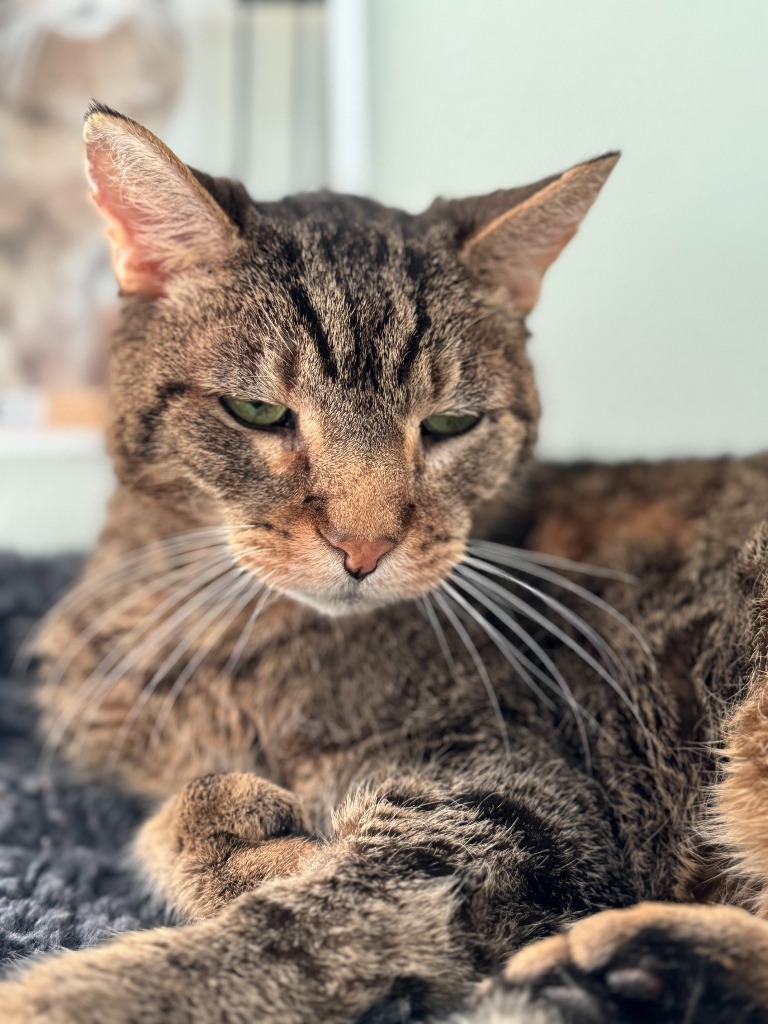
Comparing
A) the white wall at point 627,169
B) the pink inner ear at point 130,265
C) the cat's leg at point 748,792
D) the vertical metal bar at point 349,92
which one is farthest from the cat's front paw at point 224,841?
the vertical metal bar at point 349,92

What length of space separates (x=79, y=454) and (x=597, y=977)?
1.78 metres

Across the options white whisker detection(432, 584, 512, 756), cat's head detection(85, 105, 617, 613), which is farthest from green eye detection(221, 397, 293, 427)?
white whisker detection(432, 584, 512, 756)

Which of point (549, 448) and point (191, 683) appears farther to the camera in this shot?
point (549, 448)

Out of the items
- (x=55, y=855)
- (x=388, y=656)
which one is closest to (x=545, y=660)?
(x=388, y=656)

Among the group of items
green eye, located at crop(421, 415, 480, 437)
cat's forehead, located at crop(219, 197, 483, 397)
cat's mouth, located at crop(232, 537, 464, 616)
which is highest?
cat's forehead, located at crop(219, 197, 483, 397)

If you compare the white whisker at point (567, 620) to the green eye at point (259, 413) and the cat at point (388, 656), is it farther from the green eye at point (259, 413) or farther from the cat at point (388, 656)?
the green eye at point (259, 413)

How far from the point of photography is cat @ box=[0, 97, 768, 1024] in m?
0.77

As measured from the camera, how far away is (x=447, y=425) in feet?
3.67

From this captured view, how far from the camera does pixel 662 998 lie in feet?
2.38

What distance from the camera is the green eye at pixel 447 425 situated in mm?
1104

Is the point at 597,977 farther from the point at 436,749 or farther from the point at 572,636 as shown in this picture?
the point at 572,636

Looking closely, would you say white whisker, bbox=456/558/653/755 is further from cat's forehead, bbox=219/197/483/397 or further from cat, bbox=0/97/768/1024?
cat's forehead, bbox=219/197/483/397

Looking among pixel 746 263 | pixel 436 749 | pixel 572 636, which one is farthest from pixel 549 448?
pixel 436 749

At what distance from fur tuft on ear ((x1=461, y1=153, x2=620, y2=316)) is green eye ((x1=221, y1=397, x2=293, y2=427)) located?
1.10ft
